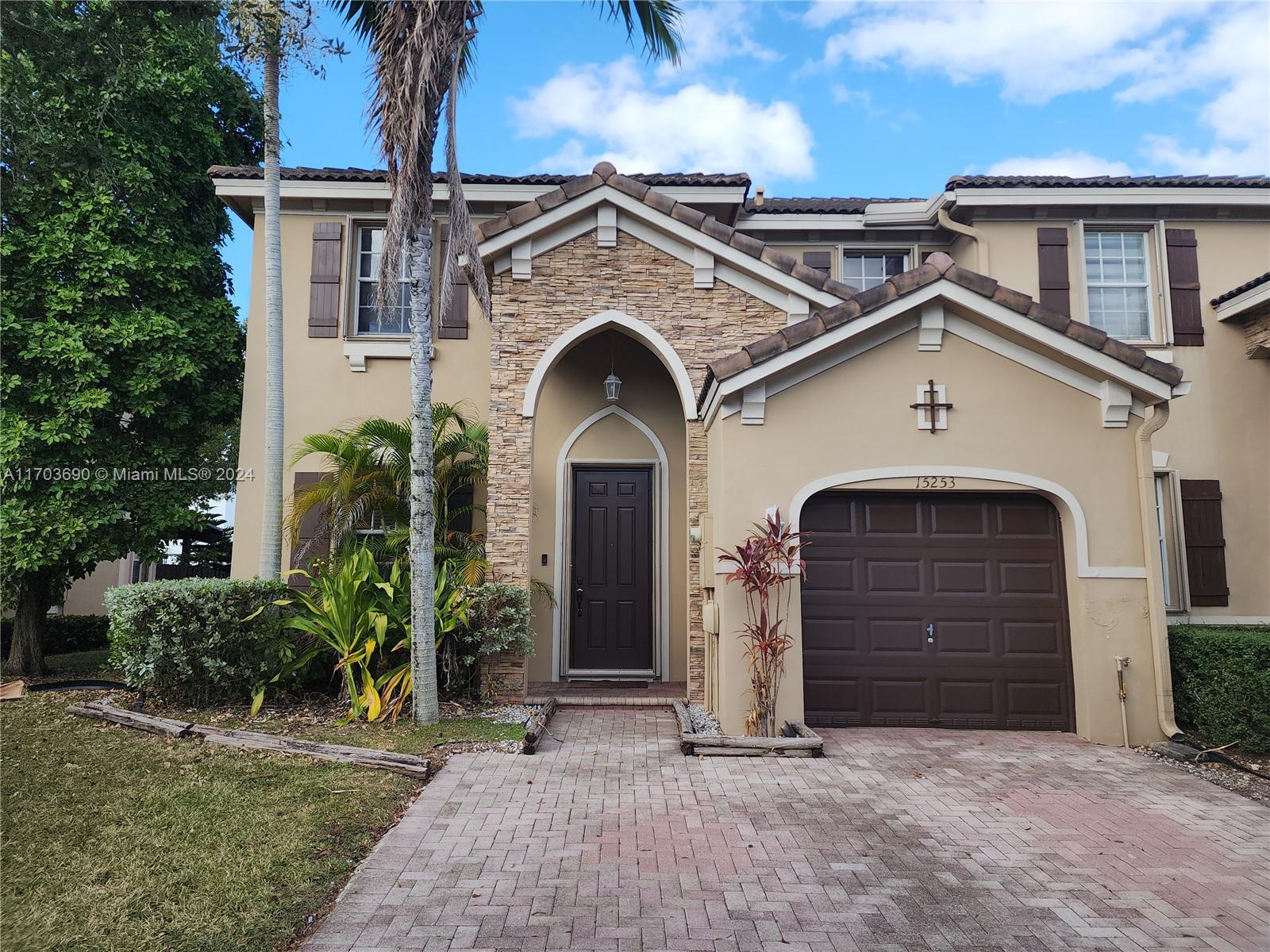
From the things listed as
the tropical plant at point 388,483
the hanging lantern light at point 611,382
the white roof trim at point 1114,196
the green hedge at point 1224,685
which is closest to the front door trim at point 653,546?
the hanging lantern light at point 611,382

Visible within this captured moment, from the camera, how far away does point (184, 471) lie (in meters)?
10.9

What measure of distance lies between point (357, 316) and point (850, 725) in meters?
8.71

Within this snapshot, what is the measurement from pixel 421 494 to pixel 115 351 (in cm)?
594

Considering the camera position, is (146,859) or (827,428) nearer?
(146,859)

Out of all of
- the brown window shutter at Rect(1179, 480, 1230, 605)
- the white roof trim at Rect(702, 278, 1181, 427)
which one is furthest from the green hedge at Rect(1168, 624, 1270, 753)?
the brown window shutter at Rect(1179, 480, 1230, 605)

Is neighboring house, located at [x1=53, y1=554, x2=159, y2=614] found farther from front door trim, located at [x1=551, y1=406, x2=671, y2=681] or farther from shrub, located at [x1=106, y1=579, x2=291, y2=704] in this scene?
front door trim, located at [x1=551, y1=406, x2=671, y2=681]

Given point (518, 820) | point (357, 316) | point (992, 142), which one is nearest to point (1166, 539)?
point (992, 142)

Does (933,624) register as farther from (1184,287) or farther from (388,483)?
(1184,287)

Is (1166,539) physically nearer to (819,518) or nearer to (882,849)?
(819,518)

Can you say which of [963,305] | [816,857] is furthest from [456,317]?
[816,857]

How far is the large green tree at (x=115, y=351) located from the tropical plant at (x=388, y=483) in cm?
253

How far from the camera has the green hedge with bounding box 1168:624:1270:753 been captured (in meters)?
6.97

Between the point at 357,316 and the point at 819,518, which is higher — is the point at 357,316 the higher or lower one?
the higher one

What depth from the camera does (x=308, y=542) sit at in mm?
10312
